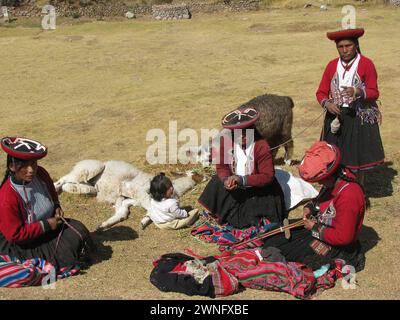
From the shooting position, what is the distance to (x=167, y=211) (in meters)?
6.55

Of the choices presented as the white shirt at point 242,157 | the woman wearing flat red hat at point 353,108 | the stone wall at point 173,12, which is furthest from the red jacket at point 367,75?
the stone wall at point 173,12

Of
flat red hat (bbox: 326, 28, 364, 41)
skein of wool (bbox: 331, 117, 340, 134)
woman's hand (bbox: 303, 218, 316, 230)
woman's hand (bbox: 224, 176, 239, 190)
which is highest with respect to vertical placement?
flat red hat (bbox: 326, 28, 364, 41)

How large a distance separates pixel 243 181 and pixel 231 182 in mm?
135

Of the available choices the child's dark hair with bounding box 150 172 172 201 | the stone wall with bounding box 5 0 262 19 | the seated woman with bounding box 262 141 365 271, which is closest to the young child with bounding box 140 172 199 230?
the child's dark hair with bounding box 150 172 172 201

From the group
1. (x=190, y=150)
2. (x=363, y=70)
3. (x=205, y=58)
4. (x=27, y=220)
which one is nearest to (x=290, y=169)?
(x=190, y=150)

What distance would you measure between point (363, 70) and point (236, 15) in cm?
1863

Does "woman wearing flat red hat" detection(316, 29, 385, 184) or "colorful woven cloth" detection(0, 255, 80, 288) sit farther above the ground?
"woman wearing flat red hat" detection(316, 29, 385, 184)

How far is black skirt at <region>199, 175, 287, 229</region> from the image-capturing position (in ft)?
20.7

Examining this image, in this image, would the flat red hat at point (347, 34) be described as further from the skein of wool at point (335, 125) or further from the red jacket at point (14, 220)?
the red jacket at point (14, 220)

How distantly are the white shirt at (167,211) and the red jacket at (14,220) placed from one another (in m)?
1.64

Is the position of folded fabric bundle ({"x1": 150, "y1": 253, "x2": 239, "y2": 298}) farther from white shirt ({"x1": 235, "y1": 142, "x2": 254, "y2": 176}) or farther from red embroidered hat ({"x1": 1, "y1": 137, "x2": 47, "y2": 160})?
red embroidered hat ({"x1": 1, "y1": 137, "x2": 47, "y2": 160})

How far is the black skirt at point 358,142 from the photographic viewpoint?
260 inches

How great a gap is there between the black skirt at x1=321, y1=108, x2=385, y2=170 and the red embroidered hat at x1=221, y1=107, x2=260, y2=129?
128 centimetres

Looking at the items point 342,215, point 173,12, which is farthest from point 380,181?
point 173,12
